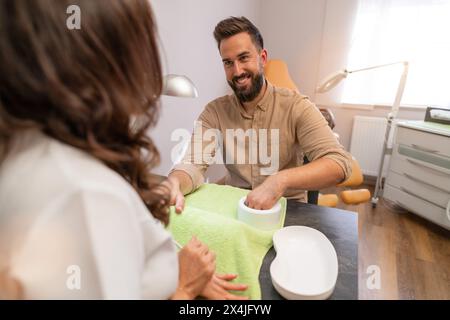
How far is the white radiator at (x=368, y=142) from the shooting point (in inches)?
112

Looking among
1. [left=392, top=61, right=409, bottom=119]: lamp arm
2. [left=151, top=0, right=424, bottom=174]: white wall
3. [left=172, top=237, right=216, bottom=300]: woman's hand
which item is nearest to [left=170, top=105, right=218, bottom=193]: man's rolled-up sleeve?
[left=151, top=0, right=424, bottom=174]: white wall

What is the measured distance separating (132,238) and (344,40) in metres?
3.17

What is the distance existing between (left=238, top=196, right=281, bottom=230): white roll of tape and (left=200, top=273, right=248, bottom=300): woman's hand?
198mm

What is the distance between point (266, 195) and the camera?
85 cm

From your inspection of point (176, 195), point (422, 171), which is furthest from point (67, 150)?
point (422, 171)

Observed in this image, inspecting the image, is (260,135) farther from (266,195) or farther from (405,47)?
(405,47)

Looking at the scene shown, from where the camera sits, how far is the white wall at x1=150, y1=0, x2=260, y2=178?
1.50 m

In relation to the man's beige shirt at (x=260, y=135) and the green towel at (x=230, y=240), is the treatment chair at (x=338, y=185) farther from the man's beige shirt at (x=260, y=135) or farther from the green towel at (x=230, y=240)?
the green towel at (x=230, y=240)

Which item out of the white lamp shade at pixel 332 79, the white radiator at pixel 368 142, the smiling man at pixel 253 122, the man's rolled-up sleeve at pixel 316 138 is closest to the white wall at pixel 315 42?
the white radiator at pixel 368 142

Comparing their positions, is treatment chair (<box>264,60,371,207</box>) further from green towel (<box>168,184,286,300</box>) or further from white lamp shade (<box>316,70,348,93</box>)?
green towel (<box>168,184,286,300</box>)

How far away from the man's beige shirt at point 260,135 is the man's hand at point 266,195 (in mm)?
296

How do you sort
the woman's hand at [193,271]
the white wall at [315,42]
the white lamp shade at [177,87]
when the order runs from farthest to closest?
the white wall at [315,42] < the white lamp shade at [177,87] < the woman's hand at [193,271]
